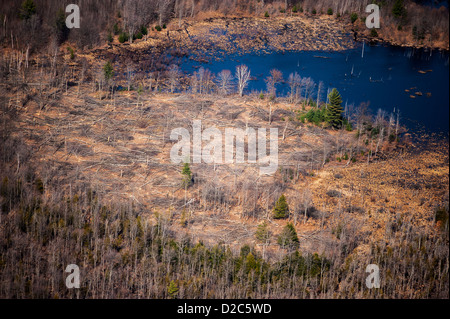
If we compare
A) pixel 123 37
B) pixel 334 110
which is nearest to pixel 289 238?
pixel 334 110

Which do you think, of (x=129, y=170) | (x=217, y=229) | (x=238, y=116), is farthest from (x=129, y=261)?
(x=238, y=116)

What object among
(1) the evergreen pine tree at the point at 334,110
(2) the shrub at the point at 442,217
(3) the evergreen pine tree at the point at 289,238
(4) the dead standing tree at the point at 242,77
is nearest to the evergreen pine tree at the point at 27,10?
(4) the dead standing tree at the point at 242,77

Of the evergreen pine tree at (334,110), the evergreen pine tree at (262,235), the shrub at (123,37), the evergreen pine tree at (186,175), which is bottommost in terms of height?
the evergreen pine tree at (262,235)

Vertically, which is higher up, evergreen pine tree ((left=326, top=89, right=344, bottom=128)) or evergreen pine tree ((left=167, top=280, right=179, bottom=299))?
evergreen pine tree ((left=326, top=89, right=344, bottom=128))

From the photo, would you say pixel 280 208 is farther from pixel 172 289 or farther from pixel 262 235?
pixel 172 289

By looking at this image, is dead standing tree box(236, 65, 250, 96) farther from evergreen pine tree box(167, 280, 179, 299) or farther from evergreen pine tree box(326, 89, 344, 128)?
evergreen pine tree box(167, 280, 179, 299)

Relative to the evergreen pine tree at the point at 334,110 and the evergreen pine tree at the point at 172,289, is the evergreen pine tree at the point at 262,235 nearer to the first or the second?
the evergreen pine tree at the point at 172,289

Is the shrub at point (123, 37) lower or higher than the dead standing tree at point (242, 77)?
higher

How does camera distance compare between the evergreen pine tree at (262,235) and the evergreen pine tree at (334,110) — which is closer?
the evergreen pine tree at (262,235)

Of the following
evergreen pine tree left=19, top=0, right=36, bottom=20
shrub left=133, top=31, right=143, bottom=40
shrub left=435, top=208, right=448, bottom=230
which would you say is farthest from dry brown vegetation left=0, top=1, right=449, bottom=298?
shrub left=133, top=31, right=143, bottom=40

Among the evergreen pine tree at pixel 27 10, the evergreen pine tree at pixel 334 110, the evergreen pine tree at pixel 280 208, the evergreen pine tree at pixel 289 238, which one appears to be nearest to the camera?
the evergreen pine tree at pixel 289 238
